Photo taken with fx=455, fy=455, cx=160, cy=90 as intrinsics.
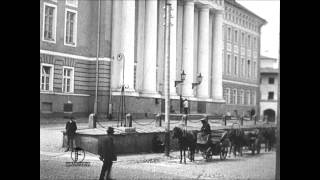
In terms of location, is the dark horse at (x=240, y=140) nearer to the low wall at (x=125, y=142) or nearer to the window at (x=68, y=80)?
the low wall at (x=125, y=142)

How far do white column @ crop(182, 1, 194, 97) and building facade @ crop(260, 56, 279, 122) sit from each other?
35.5 inches

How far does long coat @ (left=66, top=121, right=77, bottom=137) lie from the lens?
533 centimetres

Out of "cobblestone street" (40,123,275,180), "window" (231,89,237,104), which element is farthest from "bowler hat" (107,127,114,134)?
"window" (231,89,237,104)

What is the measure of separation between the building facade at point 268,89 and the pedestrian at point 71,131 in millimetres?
2346

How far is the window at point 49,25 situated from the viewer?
17.6 ft

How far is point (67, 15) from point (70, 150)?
160cm

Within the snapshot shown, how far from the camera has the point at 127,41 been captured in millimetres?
5496

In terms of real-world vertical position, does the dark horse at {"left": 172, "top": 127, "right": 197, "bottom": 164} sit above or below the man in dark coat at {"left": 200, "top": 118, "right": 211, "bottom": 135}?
below

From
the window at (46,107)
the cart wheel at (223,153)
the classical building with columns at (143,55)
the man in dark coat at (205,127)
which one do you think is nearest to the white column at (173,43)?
the classical building with columns at (143,55)

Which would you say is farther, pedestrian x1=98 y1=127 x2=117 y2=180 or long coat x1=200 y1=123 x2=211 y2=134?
long coat x1=200 y1=123 x2=211 y2=134

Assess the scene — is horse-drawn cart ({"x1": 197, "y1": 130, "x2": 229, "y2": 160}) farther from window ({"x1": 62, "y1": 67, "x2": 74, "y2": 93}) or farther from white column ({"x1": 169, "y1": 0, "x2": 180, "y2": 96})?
window ({"x1": 62, "y1": 67, "x2": 74, "y2": 93})
